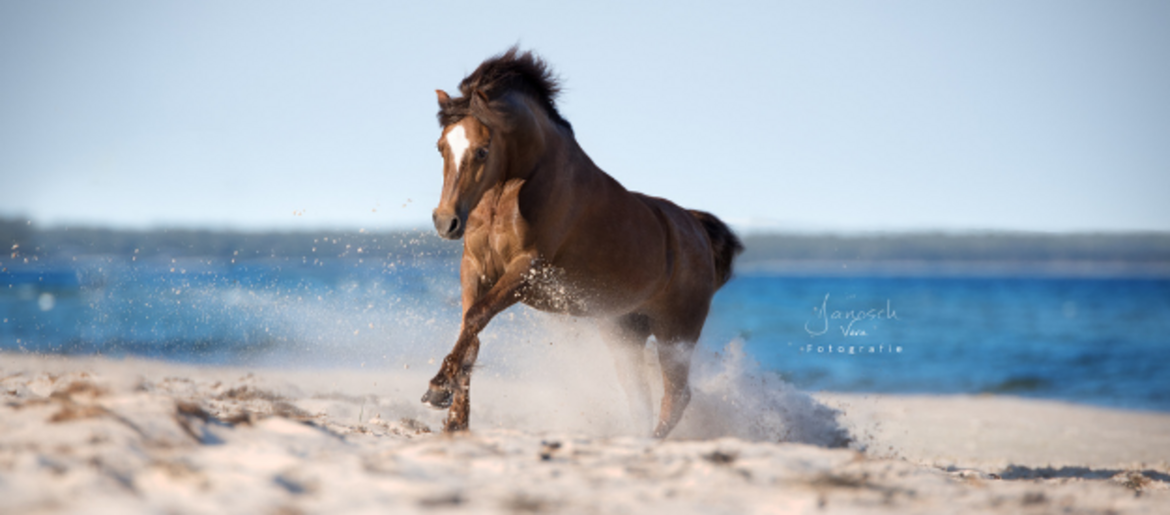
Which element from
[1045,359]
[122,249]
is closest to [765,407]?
[122,249]

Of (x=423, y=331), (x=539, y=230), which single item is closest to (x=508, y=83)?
(x=539, y=230)

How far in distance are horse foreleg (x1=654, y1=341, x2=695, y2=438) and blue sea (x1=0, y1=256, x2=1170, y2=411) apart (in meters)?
1.47

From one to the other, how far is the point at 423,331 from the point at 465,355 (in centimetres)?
305

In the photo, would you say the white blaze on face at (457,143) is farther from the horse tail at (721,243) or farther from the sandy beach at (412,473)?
the horse tail at (721,243)

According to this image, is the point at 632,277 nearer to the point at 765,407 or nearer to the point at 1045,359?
the point at 765,407

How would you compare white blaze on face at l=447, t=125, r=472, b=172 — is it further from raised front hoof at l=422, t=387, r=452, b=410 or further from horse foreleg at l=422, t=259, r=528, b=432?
raised front hoof at l=422, t=387, r=452, b=410

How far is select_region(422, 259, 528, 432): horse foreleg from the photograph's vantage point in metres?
3.98

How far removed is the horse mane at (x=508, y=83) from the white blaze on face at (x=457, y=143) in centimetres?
17

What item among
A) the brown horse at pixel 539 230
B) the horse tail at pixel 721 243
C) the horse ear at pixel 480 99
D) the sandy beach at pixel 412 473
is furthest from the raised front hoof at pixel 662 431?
the horse ear at pixel 480 99

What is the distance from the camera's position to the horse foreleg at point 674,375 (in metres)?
5.81

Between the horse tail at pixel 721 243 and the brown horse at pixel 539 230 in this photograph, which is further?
the horse tail at pixel 721 243

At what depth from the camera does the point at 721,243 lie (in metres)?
6.70

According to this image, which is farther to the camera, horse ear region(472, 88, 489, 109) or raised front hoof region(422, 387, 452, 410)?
horse ear region(472, 88, 489, 109)

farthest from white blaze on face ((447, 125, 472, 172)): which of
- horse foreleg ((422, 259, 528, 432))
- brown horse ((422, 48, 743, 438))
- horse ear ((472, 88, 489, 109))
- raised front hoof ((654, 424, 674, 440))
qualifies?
raised front hoof ((654, 424, 674, 440))
